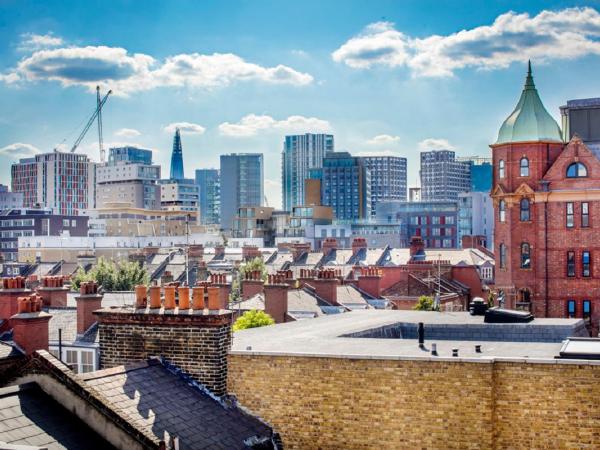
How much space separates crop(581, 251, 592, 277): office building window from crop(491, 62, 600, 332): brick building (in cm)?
6

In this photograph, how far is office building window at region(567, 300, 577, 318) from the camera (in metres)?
58.3

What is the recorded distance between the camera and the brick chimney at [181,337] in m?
20.1

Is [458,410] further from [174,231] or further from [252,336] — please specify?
[174,231]

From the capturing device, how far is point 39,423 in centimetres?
1562

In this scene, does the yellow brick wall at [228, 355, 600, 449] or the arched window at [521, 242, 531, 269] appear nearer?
the yellow brick wall at [228, 355, 600, 449]

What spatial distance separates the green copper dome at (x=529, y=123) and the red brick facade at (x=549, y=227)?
50 centimetres

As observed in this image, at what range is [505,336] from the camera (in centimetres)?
2848

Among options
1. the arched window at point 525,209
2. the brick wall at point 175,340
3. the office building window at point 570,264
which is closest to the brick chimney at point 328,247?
the arched window at point 525,209

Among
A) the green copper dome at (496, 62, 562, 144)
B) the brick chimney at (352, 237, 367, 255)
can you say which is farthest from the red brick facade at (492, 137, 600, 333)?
the brick chimney at (352, 237, 367, 255)

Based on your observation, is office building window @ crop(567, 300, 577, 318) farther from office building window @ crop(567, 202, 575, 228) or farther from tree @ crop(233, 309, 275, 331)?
tree @ crop(233, 309, 275, 331)

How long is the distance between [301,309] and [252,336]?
28.2 meters

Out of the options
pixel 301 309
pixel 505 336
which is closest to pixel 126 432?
pixel 505 336

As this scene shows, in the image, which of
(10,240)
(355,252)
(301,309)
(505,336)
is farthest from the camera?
(10,240)

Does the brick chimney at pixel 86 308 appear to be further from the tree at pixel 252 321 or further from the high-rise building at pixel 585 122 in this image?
the high-rise building at pixel 585 122
